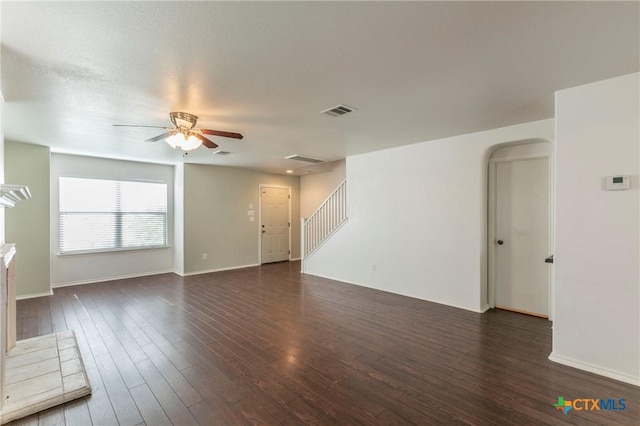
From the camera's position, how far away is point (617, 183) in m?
2.43

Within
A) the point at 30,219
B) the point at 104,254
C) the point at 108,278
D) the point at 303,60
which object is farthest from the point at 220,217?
the point at 303,60

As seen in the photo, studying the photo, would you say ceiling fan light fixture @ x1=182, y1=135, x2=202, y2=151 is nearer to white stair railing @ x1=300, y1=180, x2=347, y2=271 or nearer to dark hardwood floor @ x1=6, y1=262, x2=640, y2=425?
dark hardwood floor @ x1=6, y1=262, x2=640, y2=425

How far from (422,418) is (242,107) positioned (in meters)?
3.16

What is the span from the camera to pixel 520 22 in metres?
1.71

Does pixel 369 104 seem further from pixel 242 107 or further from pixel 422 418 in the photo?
pixel 422 418

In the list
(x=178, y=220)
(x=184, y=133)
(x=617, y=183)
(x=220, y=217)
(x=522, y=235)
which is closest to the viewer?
(x=617, y=183)

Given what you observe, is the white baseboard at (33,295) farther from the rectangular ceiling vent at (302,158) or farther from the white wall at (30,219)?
the rectangular ceiling vent at (302,158)

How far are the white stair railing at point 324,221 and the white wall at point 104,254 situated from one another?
3.26m

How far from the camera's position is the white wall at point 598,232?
2.39 m

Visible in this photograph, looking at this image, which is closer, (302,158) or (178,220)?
(302,158)

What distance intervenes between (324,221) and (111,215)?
4.51 m

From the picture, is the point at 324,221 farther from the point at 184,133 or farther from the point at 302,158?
the point at 184,133

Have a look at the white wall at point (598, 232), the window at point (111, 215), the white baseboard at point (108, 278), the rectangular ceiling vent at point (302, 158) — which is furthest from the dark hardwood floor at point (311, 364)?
the rectangular ceiling vent at point (302, 158)

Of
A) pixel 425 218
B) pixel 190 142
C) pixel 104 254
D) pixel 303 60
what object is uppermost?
pixel 303 60
